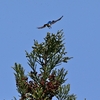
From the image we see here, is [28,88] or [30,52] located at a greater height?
[30,52]

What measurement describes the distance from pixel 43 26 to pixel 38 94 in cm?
263

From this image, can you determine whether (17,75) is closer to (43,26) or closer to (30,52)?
(30,52)

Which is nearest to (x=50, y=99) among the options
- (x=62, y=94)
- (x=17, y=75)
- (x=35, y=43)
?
(x=62, y=94)

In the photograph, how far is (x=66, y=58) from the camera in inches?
442

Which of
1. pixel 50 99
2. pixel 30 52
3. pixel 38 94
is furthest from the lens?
pixel 30 52

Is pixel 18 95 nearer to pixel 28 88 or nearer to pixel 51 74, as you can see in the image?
pixel 28 88

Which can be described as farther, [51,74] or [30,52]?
[30,52]

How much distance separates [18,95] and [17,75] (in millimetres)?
789

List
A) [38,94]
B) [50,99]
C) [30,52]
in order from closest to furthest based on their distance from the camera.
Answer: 1. [38,94]
2. [50,99]
3. [30,52]

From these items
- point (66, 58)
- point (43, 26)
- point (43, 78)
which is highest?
point (43, 26)

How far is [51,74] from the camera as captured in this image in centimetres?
1020

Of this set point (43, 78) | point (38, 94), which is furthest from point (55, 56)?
point (38, 94)

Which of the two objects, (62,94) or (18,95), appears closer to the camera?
(18,95)

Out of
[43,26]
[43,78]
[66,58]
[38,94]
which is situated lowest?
[38,94]
